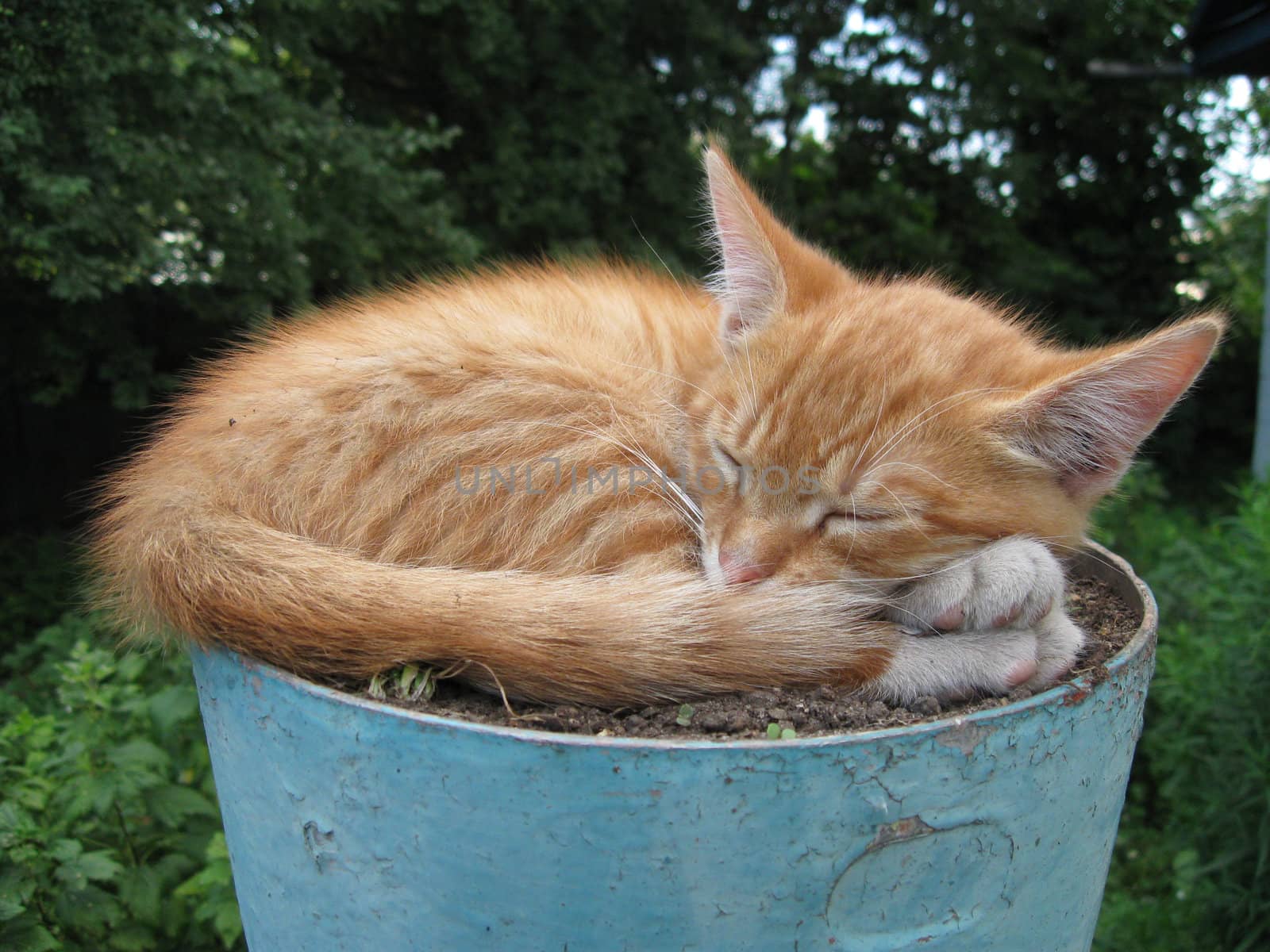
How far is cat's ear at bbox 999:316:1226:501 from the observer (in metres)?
1.23

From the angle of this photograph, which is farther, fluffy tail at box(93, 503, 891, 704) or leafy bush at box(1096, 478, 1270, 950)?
leafy bush at box(1096, 478, 1270, 950)

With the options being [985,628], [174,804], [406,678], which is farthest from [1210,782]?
[174,804]

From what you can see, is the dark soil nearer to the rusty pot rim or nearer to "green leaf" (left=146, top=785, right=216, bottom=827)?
the rusty pot rim

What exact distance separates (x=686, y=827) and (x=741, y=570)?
0.47 meters

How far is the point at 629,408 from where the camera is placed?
1.64 metres

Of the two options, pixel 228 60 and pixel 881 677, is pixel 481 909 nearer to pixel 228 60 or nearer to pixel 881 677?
pixel 881 677

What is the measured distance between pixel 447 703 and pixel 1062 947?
87 cm

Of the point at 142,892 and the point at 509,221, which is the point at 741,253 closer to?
the point at 142,892

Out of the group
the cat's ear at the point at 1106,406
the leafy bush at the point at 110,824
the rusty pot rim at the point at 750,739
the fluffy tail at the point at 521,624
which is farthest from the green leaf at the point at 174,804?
the cat's ear at the point at 1106,406

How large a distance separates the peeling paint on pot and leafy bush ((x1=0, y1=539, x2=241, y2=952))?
91 centimetres

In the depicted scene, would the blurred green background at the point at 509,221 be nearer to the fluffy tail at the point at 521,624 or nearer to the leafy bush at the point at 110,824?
the leafy bush at the point at 110,824

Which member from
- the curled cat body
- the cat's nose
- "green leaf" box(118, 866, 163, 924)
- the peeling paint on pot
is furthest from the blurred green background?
the cat's nose

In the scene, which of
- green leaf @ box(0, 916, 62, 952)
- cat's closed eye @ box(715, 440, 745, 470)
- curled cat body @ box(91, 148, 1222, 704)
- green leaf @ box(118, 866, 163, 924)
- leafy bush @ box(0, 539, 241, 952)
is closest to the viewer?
curled cat body @ box(91, 148, 1222, 704)

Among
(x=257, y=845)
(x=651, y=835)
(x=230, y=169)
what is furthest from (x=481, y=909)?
(x=230, y=169)
